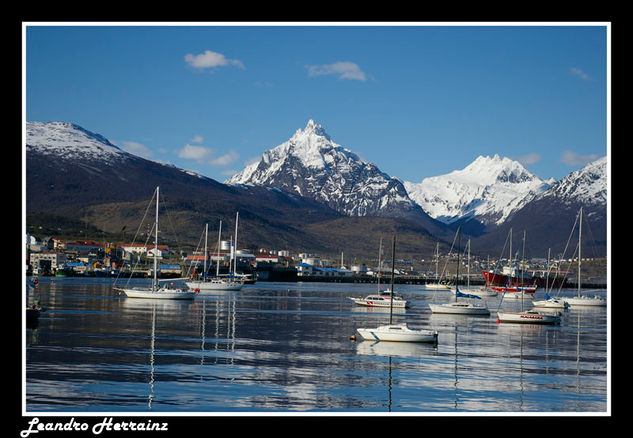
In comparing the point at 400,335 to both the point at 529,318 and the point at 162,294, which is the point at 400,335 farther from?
the point at 162,294

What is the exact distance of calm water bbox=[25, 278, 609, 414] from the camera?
37562mm

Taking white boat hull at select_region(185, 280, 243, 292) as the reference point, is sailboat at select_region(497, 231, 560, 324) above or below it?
above

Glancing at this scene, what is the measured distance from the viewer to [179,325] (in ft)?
253

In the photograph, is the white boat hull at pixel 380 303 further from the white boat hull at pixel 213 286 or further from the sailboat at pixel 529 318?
the white boat hull at pixel 213 286

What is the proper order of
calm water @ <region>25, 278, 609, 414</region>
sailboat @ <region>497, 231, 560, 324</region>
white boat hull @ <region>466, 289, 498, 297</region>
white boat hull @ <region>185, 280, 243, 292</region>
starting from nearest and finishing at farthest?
calm water @ <region>25, 278, 609, 414</region> → sailboat @ <region>497, 231, 560, 324</region> → white boat hull @ <region>185, 280, 243, 292</region> → white boat hull @ <region>466, 289, 498, 297</region>

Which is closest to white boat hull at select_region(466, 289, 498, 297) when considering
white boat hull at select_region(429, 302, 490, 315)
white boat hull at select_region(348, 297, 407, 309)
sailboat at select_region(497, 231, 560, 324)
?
white boat hull at select_region(348, 297, 407, 309)

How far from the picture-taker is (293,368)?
49.0 meters

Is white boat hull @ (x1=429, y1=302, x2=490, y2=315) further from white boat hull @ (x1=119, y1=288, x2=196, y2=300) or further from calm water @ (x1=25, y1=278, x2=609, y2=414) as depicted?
white boat hull @ (x1=119, y1=288, x2=196, y2=300)

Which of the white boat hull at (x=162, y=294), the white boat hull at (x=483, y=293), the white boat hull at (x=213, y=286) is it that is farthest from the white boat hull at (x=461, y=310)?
the white boat hull at (x=213, y=286)

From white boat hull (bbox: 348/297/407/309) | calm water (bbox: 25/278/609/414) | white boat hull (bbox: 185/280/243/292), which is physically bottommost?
white boat hull (bbox: 185/280/243/292)

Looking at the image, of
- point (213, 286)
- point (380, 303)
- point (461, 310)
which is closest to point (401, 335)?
point (461, 310)
